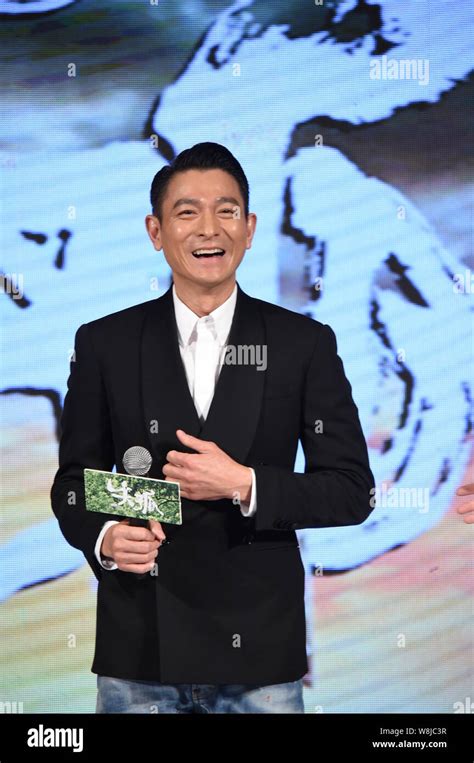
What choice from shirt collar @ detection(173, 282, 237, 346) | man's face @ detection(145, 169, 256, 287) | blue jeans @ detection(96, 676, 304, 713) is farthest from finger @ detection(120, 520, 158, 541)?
man's face @ detection(145, 169, 256, 287)

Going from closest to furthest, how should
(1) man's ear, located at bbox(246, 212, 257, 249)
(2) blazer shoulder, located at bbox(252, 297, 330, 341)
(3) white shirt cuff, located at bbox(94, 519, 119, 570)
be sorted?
1. (3) white shirt cuff, located at bbox(94, 519, 119, 570)
2. (2) blazer shoulder, located at bbox(252, 297, 330, 341)
3. (1) man's ear, located at bbox(246, 212, 257, 249)

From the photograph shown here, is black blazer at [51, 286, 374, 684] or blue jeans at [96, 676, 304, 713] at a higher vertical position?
black blazer at [51, 286, 374, 684]

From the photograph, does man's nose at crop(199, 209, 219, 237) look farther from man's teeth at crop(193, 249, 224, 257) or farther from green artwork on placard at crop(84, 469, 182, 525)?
green artwork on placard at crop(84, 469, 182, 525)

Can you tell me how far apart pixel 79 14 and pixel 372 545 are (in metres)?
1.95

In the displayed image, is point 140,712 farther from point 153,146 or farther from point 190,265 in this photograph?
point 153,146

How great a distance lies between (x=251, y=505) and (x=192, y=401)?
293 mm

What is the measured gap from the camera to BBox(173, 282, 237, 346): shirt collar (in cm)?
244

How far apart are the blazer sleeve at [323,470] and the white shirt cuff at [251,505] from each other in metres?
0.02

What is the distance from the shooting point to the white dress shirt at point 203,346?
7.95ft

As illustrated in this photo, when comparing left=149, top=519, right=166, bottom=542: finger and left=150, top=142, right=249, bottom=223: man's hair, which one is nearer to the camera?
left=149, top=519, right=166, bottom=542: finger
